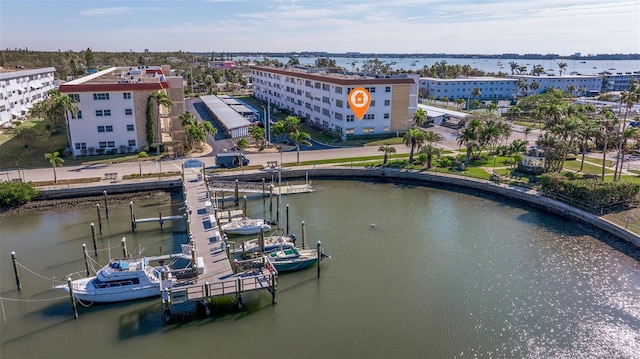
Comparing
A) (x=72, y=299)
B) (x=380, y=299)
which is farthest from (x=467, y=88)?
(x=72, y=299)

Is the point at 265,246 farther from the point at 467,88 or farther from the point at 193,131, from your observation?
the point at 467,88

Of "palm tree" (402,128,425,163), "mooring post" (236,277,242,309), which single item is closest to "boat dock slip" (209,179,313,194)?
"palm tree" (402,128,425,163)

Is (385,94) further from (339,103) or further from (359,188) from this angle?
(359,188)

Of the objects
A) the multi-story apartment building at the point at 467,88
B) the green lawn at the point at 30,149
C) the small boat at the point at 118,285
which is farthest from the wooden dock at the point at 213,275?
the multi-story apartment building at the point at 467,88

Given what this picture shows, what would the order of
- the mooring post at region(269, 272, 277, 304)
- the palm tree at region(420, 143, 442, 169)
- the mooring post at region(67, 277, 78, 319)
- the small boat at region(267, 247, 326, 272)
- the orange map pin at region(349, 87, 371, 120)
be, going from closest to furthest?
the mooring post at region(67, 277, 78, 319) → the mooring post at region(269, 272, 277, 304) → the small boat at region(267, 247, 326, 272) → the palm tree at region(420, 143, 442, 169) → the orange map pin at region(349, 87, 371, 120)

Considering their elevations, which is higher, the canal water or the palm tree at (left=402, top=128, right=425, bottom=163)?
the palm tree at (left=402, top=128, right=425, bottom=163)

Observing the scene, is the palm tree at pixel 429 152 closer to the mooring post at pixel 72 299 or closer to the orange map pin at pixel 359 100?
the orange map pin at pixel 359 100

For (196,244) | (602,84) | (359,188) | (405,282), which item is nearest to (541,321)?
(405,282)

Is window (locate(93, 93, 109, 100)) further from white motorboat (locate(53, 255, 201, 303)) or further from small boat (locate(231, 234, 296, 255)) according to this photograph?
white motorboat (locate(53, 255, 201, 303))
